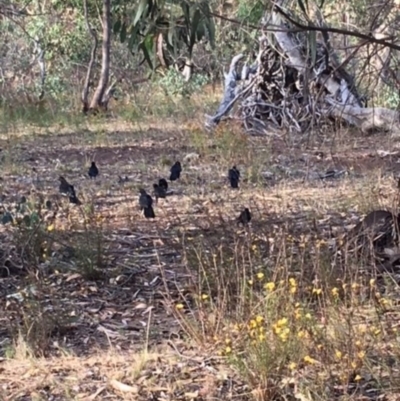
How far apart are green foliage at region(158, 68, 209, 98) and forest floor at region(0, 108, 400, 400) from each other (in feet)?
35.7

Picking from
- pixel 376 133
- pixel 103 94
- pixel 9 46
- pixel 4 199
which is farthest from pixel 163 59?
pixel 9 46

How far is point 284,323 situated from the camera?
3.37m

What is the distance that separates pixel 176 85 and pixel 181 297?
15787 millimetres

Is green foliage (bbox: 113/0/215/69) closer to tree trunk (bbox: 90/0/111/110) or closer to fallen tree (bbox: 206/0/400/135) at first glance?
fallen tree (bbox: 206/0/400/135)

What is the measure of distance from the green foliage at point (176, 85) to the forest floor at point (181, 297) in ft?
35.7

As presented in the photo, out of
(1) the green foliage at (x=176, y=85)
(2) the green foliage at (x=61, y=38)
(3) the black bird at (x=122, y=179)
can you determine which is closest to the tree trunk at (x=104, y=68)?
(2) the green foliage at (x=61, y=38)

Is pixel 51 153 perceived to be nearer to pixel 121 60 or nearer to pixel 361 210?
pixel 361 210

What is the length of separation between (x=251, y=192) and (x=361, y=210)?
1362 mm

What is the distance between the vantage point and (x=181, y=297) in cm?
441

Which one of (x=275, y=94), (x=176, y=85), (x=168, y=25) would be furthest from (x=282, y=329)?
(x=176, y=85)

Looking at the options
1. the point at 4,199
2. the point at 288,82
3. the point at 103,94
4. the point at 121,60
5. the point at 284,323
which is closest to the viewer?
the point at 284,323

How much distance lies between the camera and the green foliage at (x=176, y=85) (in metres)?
19.8

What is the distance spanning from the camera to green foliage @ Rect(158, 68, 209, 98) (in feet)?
64.8

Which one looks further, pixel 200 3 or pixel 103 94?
pixel 103 94
